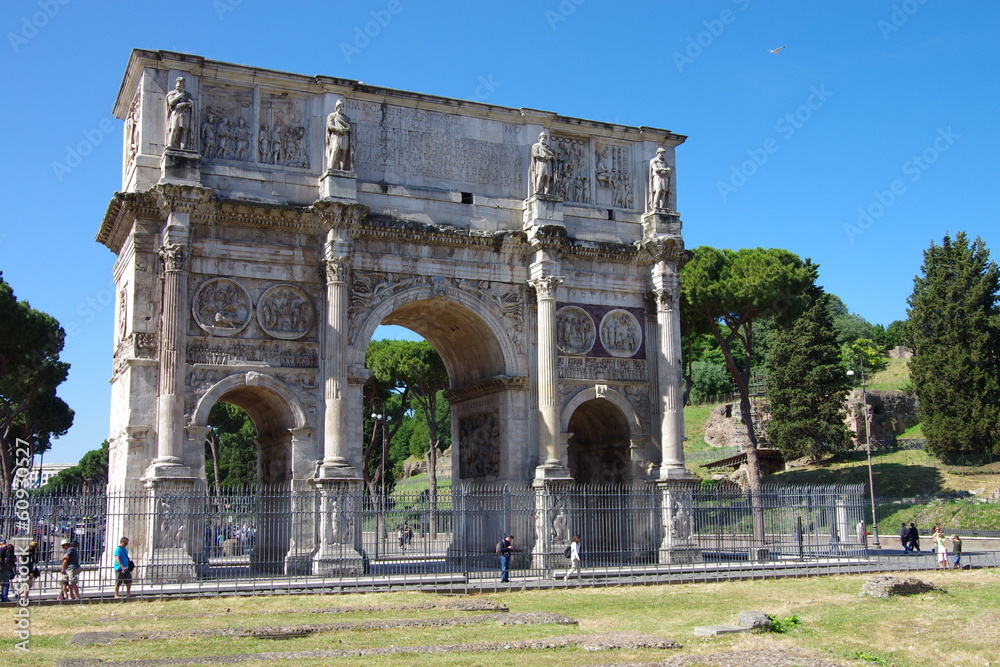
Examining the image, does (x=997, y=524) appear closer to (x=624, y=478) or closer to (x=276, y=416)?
(x=624, y=478)

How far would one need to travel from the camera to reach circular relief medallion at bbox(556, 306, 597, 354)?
82.7ft

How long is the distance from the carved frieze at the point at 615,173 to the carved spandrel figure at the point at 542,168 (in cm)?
191

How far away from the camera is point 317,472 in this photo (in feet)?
71.4

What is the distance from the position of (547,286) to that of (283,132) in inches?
278

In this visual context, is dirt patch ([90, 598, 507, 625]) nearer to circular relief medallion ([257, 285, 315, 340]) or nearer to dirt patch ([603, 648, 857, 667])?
dirt patch ([603, 648, 857, 667])

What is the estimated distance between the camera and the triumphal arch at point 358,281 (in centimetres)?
2133

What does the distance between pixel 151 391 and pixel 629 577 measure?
10.7 meters

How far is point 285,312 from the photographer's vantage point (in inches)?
890

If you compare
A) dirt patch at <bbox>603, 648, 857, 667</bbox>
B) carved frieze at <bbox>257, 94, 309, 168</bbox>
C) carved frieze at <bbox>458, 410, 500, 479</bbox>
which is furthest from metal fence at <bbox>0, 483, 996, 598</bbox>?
dirt patch at <bbox>603, 648, 857, 667</bbox>

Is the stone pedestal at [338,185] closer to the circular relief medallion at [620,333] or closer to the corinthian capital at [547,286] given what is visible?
the corinthian capital at [547,286]

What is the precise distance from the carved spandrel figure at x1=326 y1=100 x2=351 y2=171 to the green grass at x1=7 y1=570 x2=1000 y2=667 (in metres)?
9.60

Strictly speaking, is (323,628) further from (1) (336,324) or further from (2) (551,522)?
(2) (551,522)

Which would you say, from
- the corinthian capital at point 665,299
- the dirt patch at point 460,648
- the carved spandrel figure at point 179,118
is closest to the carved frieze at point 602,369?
the corinthian capital at point 665,299

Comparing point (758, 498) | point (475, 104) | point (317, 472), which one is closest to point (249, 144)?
point (475, 104)
